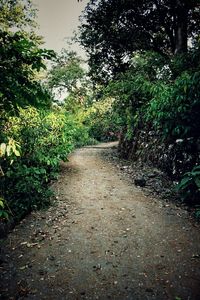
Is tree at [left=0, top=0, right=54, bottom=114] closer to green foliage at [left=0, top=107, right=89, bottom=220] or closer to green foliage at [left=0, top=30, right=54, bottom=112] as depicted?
green foliage at [left=0, top=30, right=54, bottom=112]

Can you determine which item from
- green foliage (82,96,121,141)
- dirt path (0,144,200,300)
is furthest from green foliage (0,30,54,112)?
green foliage (82,96,121,141)

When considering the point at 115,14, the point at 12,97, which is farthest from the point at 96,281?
the point at 115,14

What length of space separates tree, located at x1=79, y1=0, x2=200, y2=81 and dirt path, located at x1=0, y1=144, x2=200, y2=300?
8662 millimetres

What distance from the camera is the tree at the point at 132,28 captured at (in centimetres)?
1286

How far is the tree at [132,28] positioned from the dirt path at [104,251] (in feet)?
28.4

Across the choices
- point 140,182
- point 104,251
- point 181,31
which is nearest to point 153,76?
point 181,31

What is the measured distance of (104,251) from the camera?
517cm

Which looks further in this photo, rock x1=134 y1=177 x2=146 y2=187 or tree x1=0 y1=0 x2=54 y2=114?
rock x1=134 y1=177 x2=146 y2=187

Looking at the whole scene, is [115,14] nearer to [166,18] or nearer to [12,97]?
[166,18]

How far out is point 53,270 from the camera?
466cm

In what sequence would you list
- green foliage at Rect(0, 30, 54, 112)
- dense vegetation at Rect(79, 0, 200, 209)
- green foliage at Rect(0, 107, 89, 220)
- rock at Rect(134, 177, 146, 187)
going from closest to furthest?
green foliage at Rect(0, 30, 54, 112) → green foliage at Rect(0, 107, 89, 220) → dense vegetation at Rect(79, 0, 200, 209) → rock at Rect(134, 177, 146, 187)

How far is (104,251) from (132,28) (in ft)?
38.7

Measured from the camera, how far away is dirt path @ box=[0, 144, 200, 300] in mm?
4141

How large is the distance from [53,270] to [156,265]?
1793mm
